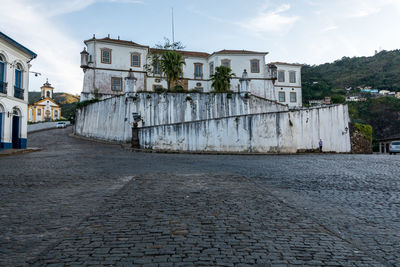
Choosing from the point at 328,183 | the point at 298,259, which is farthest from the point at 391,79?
the point at 298,259

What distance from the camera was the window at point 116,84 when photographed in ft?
112

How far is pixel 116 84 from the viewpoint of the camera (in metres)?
34.3

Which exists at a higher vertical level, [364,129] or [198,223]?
[364,129]

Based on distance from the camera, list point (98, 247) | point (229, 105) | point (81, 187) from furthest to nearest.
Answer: point (229, 105) → point (81, 187) → point (98, 247)

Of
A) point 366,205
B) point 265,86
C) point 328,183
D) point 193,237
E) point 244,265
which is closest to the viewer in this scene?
point 244,265

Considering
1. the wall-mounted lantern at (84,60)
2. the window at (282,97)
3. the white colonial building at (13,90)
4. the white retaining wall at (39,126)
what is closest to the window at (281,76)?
the window at (282,97)

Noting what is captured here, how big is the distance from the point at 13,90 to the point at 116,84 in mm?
16107

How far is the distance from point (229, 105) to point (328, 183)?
20189 mm

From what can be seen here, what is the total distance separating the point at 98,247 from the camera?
296 cm

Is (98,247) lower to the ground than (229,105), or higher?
lower

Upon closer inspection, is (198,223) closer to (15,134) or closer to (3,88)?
(3,88)

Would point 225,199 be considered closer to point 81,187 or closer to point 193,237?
point 193,237

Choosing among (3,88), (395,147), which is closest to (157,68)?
(3,88)

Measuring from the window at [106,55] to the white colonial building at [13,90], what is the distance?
13783mm
